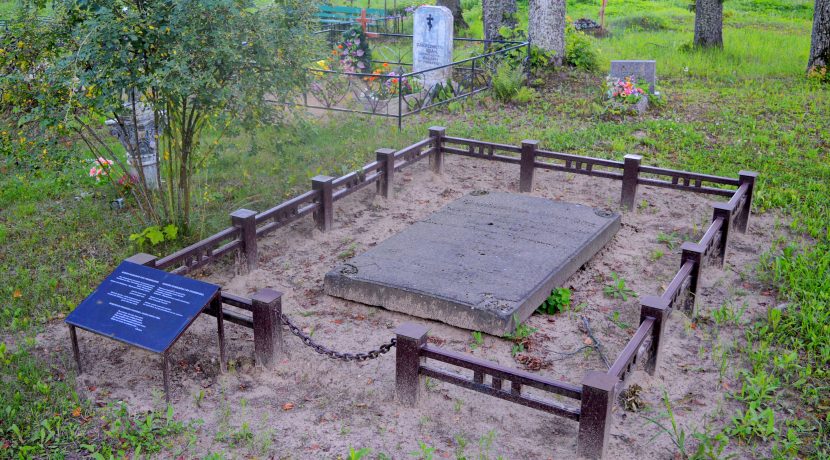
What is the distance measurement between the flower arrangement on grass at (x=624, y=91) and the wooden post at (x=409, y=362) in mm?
7930

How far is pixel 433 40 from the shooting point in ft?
44.8

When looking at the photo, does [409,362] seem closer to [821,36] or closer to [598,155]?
[598,155]

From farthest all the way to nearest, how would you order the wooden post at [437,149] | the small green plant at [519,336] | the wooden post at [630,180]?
the wooden post at [437,149]
the wooden post at [630,180]
the small green plant at [519,336]

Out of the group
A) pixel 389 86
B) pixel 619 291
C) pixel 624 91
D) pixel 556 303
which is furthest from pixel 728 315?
pixel 389 86

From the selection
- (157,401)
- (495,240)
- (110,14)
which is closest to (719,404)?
(495,240)

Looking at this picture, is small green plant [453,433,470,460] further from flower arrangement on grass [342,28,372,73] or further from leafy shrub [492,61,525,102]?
flower arrangement on grass [342,28,372,73]

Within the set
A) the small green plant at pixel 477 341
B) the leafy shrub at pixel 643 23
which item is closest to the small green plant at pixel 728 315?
the small green plant at pixel 477 341

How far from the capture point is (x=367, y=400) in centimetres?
473

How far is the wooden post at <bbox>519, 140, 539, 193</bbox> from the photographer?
8477 mm

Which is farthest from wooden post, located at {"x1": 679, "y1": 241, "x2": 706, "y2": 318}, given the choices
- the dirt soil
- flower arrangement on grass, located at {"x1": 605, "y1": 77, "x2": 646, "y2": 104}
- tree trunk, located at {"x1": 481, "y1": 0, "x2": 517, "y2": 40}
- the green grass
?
tree trunk, located at {"x1": 481, "y1": 0, "x2": 517, "y2": 40}

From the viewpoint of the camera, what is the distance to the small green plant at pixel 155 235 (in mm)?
6684

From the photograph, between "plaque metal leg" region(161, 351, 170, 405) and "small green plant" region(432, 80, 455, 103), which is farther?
"small green plant" region(432, 80, 455, 103)

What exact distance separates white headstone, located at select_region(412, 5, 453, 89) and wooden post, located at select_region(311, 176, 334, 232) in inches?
254

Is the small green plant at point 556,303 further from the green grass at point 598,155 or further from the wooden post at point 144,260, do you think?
the wooden post at point 144,260
